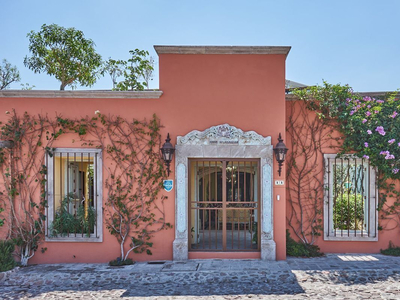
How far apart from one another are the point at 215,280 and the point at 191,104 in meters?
3.39

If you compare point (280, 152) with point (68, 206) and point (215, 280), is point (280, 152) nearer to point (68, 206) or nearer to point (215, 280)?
point (215, 280)

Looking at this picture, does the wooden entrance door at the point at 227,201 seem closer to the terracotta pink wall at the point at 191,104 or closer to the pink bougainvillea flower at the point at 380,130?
the terracotta pink wall at the point at 191,104

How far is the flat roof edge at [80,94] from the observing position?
701cm

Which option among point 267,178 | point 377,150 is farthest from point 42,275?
point 377,150

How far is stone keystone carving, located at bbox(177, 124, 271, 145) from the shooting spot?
22.8 ft

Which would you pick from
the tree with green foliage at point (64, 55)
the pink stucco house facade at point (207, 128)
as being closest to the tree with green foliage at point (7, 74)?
the tree with green foliage at point (64, 55)

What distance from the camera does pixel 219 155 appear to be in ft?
22.7

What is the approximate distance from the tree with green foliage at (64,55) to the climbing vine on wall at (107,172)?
7.23 meters

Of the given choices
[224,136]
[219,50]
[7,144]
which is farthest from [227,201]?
[7,144]

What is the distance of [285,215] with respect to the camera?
7.24 meters

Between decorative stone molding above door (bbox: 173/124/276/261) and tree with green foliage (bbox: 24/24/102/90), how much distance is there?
8772mm

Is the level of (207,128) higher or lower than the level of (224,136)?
higher

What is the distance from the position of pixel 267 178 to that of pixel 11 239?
17.3 ft

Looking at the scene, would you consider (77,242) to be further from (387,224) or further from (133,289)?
(387,224)
